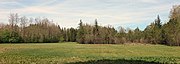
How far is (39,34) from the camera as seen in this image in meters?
138

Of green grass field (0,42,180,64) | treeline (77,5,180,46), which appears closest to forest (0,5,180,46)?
treeline (77,5,180,46)

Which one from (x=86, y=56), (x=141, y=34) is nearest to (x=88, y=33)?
(x=141, y=34)

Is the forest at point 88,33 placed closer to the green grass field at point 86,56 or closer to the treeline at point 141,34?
the treeline at point 141,34

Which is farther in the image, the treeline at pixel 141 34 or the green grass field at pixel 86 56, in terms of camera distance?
the treeline at pixel 141 34

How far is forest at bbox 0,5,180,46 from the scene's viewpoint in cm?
10538

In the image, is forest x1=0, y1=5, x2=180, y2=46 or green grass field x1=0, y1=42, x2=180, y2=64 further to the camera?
forest x1=0, y1=5, x2=180, y2=46

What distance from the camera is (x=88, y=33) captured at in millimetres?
139250

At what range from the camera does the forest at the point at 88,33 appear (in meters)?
105

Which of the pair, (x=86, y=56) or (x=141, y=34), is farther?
(x=141, y=34)

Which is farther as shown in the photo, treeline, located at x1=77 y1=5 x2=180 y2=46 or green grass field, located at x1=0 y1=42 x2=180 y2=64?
treeline, located at x1=77 y1=5 x2=180 y2=46

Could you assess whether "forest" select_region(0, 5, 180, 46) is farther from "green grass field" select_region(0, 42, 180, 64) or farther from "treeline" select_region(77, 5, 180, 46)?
"green grass field" select_region(0, 42, 180, 64)

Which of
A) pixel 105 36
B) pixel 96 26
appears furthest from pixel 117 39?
pixel 96 26

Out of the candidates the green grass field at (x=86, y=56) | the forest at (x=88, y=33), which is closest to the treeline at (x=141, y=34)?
the forest at (x=88, y=33)

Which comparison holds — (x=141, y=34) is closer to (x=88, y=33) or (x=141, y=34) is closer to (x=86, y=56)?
(x=88, y=33)
